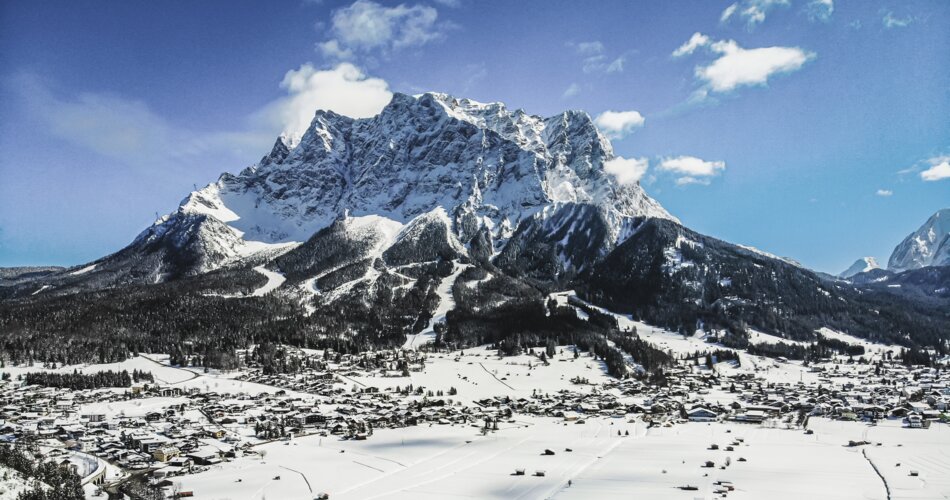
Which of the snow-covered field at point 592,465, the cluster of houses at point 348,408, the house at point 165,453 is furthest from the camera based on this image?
the cluster of houses at point 348,408

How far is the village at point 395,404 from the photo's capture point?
302 ft

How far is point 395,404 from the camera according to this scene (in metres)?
134

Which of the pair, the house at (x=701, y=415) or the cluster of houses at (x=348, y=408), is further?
the house at (x=701, y=415)

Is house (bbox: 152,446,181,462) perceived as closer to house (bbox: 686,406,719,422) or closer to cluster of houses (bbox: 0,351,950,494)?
cluster of houses (bbox: 0,351,950,494)

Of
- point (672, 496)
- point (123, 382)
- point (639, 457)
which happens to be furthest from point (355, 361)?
point (672, 496)

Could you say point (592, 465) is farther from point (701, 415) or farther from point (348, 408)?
point (348, 408)

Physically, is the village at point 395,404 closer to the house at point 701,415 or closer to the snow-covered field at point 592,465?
the house at point 701,415

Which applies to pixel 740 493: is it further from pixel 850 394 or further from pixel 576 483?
pixel 850 394

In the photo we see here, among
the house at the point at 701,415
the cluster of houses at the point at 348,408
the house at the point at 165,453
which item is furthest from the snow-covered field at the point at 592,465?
the house at the point at 165,453

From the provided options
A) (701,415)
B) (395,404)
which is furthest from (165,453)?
(701,415)

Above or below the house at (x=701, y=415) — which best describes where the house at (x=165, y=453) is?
above

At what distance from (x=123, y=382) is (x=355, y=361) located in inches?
2535

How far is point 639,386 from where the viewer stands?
528 feet

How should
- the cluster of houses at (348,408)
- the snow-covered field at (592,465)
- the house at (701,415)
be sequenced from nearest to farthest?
the snow-covered field at (592,465), the cluster of houses at (348,408), the house at (701,415)
